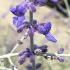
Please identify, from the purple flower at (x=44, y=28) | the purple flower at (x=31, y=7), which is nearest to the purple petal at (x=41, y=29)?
the purple flower at (x=44, y=28)

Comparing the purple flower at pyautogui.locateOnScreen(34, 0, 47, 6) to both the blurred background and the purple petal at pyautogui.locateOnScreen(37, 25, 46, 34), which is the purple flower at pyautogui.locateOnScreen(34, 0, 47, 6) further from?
the blurred background

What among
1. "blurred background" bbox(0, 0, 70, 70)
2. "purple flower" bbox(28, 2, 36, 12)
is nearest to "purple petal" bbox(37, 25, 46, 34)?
"purple flower" bbox(28, 2, 36, 12)

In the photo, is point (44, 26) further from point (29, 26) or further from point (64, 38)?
point (64, 38)

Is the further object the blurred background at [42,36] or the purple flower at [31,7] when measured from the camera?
the blurred background at [42,36]

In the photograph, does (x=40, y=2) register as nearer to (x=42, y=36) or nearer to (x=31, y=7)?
(x=31, y=7)

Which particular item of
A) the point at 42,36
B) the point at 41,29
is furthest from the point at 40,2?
the point at 42,36

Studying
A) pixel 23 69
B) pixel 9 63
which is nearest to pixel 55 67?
pixel 23 69

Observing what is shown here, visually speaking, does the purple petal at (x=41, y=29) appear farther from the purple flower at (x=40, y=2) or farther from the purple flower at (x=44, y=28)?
the purple flower at (x=40, y=2)

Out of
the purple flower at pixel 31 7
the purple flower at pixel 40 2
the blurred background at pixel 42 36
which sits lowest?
the blurred background at pixel 42 36
